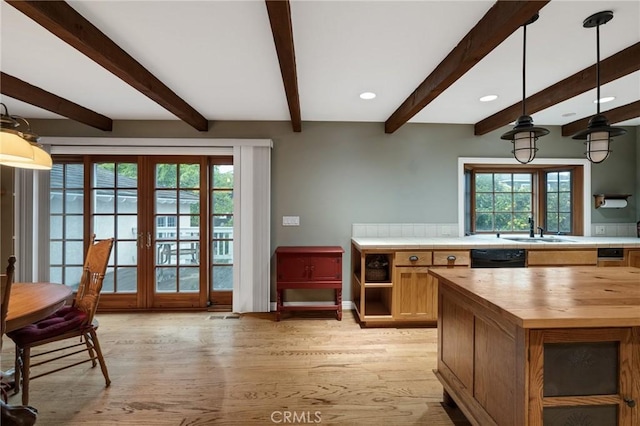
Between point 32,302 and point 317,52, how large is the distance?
7.50ft

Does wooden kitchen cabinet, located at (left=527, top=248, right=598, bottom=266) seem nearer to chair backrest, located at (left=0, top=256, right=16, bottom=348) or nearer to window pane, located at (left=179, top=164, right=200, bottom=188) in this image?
window pane, located at (left=179, top=164, right=200, bottom=188)

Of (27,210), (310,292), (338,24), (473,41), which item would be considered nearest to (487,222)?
(310,292)

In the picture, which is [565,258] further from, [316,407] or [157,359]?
[157,359]

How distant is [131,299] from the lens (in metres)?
3.58

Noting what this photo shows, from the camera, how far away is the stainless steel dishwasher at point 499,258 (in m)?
3.08

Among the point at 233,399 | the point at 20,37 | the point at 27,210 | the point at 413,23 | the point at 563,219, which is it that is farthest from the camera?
the point at 563,219

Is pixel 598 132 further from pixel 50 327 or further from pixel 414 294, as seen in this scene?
pixel 50 327

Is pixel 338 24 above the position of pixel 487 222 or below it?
above

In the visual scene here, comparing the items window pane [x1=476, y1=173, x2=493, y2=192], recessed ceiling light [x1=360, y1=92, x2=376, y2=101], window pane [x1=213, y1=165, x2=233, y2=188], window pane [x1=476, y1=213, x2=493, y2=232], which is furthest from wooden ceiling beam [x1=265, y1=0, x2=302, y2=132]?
window pane [x1=476, y1=213, x2=493, y2=232]

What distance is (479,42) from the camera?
169 centimetres

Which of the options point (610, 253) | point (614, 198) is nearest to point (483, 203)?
point (610, 253)

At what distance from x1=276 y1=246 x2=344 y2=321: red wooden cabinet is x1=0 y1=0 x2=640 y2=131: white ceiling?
1.57m

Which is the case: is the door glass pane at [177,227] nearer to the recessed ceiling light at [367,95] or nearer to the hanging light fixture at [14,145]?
the hanging light fixture at [14,145]

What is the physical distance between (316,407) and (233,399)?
562mm
